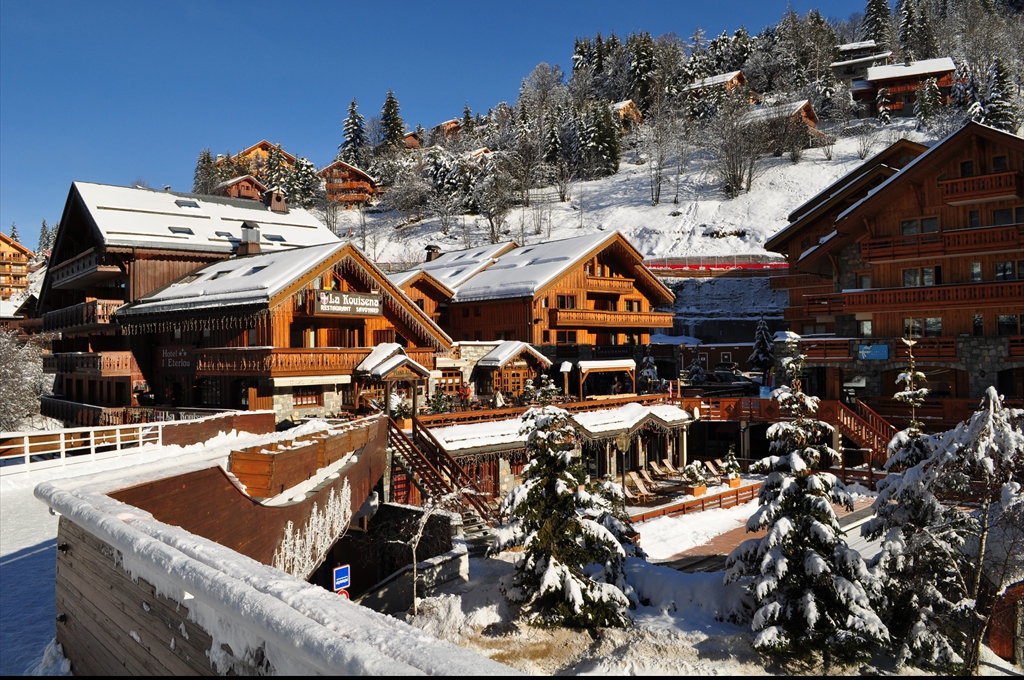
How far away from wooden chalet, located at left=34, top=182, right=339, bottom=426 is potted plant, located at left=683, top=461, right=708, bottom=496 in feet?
74.0

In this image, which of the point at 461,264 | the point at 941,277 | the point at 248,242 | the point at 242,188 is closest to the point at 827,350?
the point at 941,277

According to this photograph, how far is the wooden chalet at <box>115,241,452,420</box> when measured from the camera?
81.8 feet

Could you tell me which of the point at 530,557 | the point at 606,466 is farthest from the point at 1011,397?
the point at 530,557

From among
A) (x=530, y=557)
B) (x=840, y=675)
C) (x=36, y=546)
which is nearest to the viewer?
(x=36, y=546)

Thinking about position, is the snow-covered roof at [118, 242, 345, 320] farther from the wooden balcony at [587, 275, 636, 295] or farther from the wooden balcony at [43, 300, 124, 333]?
the wooden balcony at [587, 275, 636, 295]

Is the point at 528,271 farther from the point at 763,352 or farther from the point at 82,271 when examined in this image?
the point at 82,271

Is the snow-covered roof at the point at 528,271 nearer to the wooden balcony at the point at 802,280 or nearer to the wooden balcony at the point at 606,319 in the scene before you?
the wooden balcony at the point at 606,319

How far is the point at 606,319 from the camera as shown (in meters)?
41.4

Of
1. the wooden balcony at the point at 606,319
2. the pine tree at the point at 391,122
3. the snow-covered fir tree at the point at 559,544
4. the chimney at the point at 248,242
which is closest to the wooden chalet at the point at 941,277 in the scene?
the wooden balcony at the point at 606,319

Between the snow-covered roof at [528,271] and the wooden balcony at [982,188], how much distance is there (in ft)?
61.0

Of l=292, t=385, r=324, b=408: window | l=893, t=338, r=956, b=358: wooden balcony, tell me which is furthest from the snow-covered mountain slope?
l=292, t=385, r=324, b=408: window

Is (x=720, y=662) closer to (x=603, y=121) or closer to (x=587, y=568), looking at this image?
(x=587, y=568)

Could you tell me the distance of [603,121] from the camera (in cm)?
9325

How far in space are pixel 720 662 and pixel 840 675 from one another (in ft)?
7.42
